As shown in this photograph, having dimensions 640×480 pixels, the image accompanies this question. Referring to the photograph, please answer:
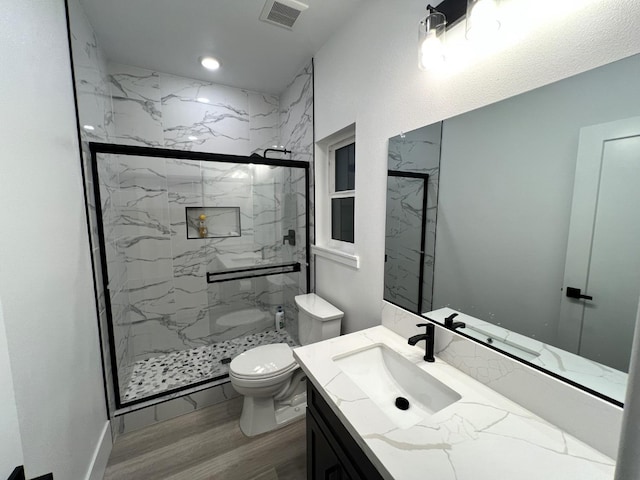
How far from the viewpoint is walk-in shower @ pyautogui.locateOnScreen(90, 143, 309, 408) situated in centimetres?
221

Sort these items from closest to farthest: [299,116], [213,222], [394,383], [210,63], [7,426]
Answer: [7,426] < [394,383] < [210,63] < [299,116] < [213,222]

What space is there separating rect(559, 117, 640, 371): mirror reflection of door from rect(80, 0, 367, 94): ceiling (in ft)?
4.98

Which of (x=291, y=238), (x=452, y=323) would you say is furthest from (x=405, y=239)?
(x=291, y=238)

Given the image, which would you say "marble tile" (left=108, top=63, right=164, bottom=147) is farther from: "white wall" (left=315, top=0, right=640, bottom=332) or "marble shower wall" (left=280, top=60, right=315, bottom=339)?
"white wall" (left=315, top=0, right=640, bottom=332)

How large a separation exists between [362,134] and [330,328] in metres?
1.32

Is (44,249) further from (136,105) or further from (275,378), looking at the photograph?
(136,105)

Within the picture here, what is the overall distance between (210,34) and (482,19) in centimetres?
176

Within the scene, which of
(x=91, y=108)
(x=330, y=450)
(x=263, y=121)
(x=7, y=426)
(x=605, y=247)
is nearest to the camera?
(x=7, y=426)

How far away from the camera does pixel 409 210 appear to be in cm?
132

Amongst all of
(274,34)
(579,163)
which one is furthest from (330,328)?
(274,34)

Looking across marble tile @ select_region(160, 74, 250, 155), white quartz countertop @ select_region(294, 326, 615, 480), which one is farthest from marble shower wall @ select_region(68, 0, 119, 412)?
white quartz countertop @ select_region(294, 326, 615, 480)

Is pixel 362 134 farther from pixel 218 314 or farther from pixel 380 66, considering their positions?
pixel 218 314

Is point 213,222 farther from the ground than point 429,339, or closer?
farther from the ground

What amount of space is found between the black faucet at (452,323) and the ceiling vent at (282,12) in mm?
1903
